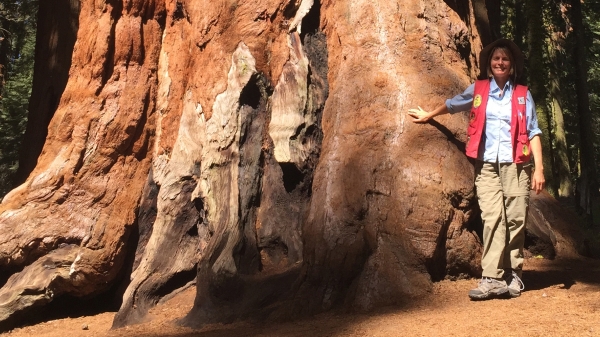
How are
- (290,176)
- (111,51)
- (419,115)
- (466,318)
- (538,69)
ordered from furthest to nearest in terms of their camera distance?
(538,69), (111,51), (290,176), (419,115), (466,318)

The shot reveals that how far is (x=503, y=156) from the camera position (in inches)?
224

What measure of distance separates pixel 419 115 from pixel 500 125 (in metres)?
0.78

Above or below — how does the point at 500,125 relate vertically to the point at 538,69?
below

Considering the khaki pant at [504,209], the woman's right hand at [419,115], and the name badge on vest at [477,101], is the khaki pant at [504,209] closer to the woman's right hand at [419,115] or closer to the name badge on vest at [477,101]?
the name badge on vest at [477,101]

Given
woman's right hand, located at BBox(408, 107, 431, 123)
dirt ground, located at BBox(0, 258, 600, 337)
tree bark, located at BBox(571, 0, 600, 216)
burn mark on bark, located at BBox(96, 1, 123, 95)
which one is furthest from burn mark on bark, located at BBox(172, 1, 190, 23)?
tree bark, located at BBox(571, 0, 600, 216)

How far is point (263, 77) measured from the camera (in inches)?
289

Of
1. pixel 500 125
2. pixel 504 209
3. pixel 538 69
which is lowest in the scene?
pixel 504 209

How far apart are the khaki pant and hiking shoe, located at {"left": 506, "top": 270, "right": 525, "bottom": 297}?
68 mm

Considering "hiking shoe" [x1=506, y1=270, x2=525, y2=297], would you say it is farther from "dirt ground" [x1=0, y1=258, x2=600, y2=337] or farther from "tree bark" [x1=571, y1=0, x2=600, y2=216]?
"tree bark" [x1=571, y1=0, x2=600, y2=216]

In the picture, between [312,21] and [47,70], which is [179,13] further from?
[47,70]

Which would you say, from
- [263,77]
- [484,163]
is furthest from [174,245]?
[484,163]

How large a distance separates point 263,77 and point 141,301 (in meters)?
2.72

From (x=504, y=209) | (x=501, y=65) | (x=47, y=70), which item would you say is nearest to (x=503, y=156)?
(x=504, y=209)

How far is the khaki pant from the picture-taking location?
5.67 meters
